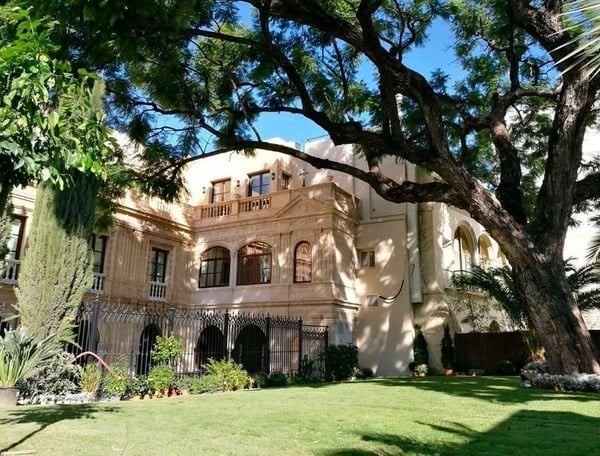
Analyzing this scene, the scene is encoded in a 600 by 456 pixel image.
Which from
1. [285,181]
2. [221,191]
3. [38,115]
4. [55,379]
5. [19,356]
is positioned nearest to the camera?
[38,115]

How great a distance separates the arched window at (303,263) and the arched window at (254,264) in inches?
54.3

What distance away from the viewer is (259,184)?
24.1 meters

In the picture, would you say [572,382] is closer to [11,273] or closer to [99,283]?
[99,283]

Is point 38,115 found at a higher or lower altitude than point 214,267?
lower

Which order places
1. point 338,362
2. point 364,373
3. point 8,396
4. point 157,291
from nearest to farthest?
point 8,396 → point 338,362 → point 364,373 → point 157,291

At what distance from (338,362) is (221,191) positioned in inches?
443

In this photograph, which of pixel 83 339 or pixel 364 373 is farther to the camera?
pixel 364 373

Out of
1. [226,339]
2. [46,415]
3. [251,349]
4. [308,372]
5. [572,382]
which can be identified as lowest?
[46,415]

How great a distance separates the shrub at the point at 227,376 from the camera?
13.4m

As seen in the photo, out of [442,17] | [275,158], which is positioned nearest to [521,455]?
[442,17]

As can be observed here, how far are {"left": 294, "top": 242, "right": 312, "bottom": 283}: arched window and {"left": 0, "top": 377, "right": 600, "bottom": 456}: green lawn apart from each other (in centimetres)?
1046

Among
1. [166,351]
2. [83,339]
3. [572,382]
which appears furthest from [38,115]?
[572,382]

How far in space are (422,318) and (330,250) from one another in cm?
458

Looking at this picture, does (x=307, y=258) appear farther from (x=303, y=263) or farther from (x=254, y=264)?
(x=254, y=264)
